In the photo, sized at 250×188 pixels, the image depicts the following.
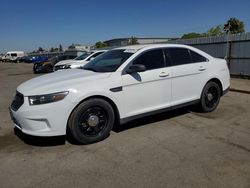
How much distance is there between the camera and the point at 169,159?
12.3 feet

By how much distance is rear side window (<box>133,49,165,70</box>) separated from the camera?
4.95 meters

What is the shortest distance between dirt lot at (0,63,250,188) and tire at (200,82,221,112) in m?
0.55

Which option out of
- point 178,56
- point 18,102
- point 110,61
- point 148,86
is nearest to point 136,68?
point 148,86

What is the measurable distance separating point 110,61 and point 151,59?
2.75ft

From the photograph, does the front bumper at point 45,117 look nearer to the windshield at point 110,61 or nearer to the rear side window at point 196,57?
the windshield at point 110,61

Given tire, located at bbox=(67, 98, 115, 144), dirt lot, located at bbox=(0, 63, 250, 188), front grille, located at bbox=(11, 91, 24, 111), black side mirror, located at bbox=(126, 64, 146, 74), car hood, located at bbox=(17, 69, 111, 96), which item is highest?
black side mirror, located at bbox=(126, 64, 146, 74)

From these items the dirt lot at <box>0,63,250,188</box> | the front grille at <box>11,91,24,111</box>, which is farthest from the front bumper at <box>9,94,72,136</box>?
the dirt lot at <box>0,63,250,188</box>

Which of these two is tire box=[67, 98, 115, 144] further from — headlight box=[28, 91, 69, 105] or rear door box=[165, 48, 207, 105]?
rear door box=[165, 48, 207, 105]

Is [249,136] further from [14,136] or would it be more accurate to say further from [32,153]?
[14,136]

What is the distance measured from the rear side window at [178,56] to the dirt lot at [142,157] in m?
1.30

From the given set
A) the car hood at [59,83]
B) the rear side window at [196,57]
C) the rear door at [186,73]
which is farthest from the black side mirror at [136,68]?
the rear side window at [196,57]

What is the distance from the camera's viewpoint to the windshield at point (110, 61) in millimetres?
4818

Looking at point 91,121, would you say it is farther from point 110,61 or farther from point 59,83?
point 110,61

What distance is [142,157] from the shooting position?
3.82 m
